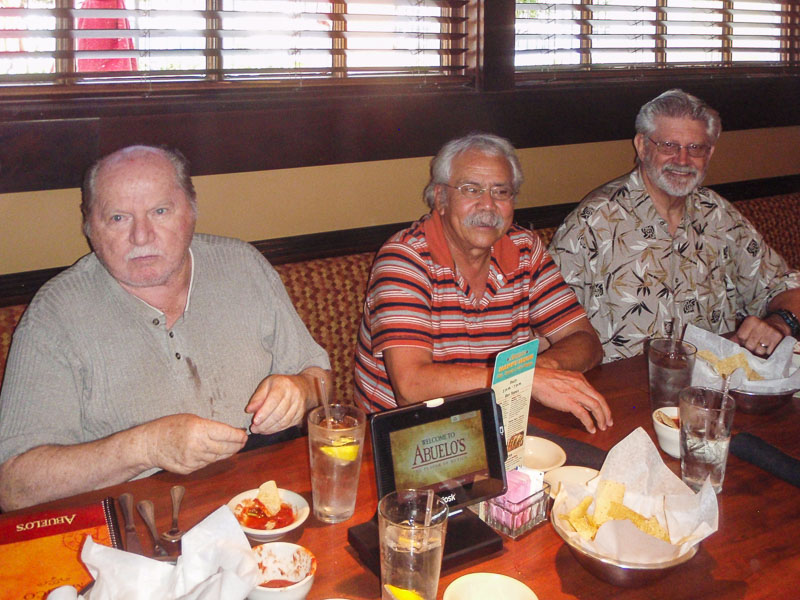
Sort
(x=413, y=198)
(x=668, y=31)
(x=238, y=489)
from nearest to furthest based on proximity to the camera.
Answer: (x=238, y=489)
(x=413, y=198)
(x=668, y=31)

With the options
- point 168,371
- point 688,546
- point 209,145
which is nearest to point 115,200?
point 168,371

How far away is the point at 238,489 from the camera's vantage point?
4.63 ft

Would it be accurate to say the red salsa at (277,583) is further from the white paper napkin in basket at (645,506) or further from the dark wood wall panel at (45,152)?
the dark wood wall panel at (45,152)

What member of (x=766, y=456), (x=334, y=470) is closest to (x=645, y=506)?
(x=766, y=456)

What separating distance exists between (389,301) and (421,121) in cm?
97

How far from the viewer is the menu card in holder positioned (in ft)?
3.74

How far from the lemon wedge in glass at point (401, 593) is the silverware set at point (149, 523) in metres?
0.33

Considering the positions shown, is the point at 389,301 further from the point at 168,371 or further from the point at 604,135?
the point at 604,135

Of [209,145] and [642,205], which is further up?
[209,145]

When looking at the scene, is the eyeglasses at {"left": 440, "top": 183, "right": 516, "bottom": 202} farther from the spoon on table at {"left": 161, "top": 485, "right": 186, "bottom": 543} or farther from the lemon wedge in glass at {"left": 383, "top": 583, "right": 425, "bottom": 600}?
the lemon wedge in glass at {"left": 383, "top": 583, "right": 425, "bottom": 600}

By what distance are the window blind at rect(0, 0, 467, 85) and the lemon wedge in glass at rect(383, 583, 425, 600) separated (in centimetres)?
171

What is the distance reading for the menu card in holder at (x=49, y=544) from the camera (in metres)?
1.14

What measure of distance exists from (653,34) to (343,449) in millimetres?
2810

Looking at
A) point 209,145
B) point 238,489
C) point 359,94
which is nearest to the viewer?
point 238,489
